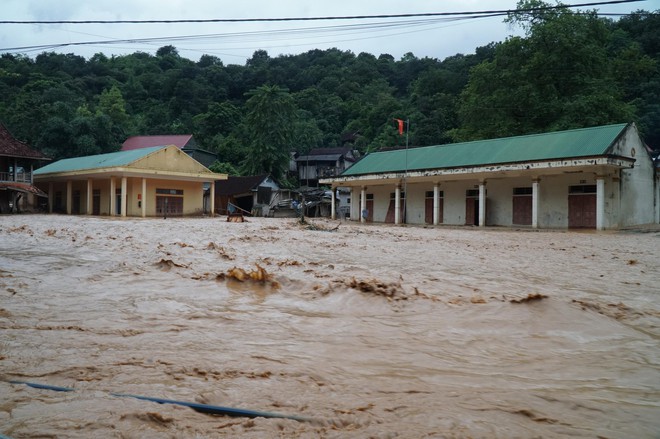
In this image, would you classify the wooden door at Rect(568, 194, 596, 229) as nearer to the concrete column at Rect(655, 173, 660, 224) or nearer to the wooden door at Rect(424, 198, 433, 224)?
the concrete column at Rect(655, 173, 660, 224)

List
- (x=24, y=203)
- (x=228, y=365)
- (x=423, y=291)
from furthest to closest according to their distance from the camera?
(x=24, y=203) < (x=423, y=291) < (x=228, y=365)

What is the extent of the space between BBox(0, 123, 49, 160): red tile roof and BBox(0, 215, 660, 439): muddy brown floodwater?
2485 centimetres

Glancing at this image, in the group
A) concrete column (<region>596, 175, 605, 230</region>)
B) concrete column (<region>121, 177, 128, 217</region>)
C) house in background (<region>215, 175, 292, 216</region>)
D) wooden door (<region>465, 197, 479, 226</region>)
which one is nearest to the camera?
concrete column (<region>596, 175, 605, 230</region>)

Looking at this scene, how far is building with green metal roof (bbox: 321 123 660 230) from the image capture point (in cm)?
2264

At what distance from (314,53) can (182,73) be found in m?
26.8

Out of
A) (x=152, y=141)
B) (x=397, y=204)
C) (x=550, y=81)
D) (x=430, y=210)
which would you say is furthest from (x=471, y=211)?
(x=152, y=141)

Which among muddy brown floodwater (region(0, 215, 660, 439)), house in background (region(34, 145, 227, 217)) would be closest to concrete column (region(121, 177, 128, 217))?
house in background (region(34, 145, 227, 217))

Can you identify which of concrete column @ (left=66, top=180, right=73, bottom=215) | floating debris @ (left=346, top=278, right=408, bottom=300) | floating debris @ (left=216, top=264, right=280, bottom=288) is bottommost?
floating debris @ (left=346, top=278, right=408, bottom=300)

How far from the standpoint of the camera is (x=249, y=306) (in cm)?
677

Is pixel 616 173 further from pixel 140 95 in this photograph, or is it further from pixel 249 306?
pixel 140 95

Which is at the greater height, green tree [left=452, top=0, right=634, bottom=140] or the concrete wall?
green tree [left=452, top=0, right=634, bottom=140]

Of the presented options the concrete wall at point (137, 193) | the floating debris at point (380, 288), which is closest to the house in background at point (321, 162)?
the concrete wall at point (137, 193)

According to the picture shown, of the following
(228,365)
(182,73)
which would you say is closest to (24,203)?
(228,365)

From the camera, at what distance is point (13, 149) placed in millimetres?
31266
